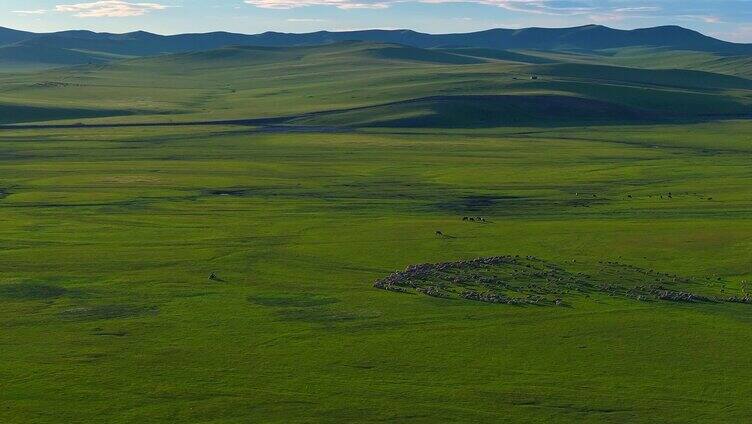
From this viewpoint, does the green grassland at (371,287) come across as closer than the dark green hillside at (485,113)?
Yes

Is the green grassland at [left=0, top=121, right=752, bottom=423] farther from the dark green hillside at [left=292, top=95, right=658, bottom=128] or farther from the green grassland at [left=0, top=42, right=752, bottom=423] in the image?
the dark green hillside at [left=292, top=95, right=658, bottom=128]

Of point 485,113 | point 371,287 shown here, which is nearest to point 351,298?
point 371,287

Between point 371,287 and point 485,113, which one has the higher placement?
point 371,287

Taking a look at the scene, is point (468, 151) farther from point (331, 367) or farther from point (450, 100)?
point (331, 367)

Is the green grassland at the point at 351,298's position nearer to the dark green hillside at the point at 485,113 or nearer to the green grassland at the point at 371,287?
the green grassland at the point at 371,287

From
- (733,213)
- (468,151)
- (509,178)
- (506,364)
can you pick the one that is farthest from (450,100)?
(506,364)

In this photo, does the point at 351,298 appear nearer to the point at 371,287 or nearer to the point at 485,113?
the point at 371,287

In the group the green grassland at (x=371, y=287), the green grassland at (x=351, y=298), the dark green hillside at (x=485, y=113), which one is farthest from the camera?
the dark green hillside at (x=485, y=113)

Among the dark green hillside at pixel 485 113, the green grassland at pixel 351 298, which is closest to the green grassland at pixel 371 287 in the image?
the green grassland at pixel 351 298

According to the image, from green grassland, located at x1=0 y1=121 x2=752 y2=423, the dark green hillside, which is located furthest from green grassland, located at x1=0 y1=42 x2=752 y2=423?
the dark green hillside
